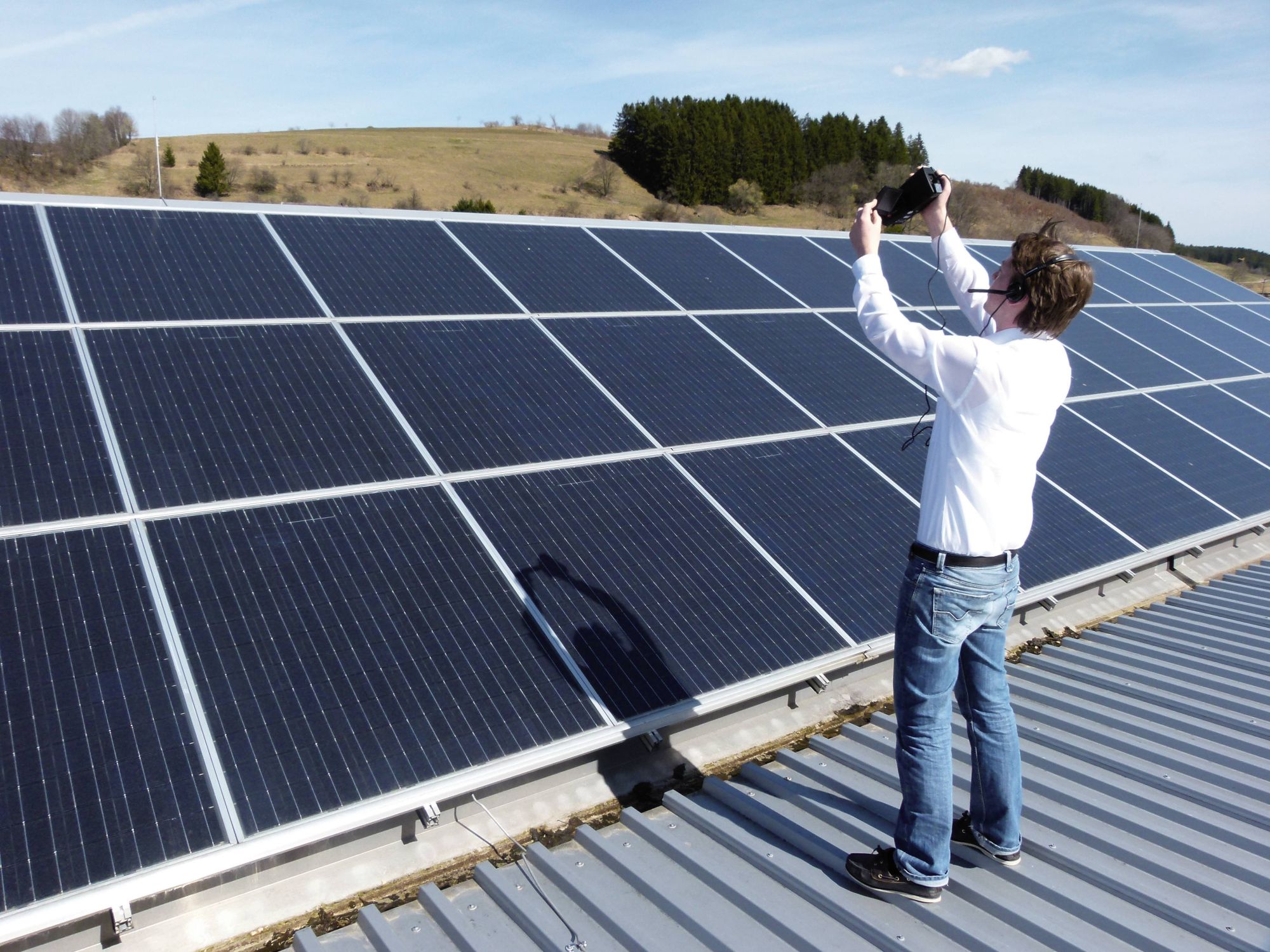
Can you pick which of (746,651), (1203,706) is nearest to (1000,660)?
(746,651)

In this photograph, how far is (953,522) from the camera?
13.0 ft

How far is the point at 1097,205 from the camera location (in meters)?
107

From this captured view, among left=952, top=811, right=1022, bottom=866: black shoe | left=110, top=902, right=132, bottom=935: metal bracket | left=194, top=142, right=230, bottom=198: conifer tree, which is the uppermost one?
left=194, top=142, right=230, bottom=198: conifer tree

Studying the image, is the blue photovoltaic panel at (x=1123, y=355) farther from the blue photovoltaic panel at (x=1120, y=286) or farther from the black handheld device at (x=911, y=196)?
the black handheld device at (x=911, y=196)

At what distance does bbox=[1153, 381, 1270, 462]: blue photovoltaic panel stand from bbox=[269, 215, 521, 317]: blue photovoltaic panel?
28.5 feet

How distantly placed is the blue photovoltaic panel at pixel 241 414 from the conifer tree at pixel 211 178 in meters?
48.0

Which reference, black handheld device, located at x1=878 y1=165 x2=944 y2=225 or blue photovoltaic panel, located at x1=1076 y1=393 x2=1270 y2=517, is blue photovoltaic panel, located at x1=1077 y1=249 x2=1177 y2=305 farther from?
black handheld device, located at x1=878 y1=165 x2=944 y2=225

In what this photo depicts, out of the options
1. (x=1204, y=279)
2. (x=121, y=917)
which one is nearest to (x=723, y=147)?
(x=1204, y=279)

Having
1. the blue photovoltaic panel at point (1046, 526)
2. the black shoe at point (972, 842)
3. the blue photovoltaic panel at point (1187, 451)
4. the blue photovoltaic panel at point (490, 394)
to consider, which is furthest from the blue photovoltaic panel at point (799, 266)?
the black shoe at point (972, 842)

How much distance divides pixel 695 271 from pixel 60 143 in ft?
190

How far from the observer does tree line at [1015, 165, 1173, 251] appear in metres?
88.2

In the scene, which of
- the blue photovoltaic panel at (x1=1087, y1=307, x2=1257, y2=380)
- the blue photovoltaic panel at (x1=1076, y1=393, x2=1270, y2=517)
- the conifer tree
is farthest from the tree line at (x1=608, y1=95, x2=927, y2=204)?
the blue photovoltaic panel at (x1=1076, y1=393, x2=1270, y2=517)

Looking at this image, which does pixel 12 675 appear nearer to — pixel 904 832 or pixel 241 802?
pixel 241 802

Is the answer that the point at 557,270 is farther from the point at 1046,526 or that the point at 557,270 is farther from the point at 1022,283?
the point at 1022,283
